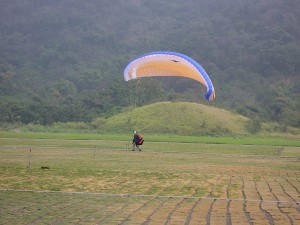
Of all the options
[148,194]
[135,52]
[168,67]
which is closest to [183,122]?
[168,67]

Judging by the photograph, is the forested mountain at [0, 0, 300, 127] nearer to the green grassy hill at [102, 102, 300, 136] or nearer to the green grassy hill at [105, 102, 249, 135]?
the green grassy hill at [102, 102, 300, 136]

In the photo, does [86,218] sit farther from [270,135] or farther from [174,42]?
[174,42]

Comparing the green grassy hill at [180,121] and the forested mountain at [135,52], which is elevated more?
the forested mountain at [135,52]

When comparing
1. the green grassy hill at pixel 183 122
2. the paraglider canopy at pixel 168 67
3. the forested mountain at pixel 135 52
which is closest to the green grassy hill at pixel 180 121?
the green grassy hill at pixel 183 122

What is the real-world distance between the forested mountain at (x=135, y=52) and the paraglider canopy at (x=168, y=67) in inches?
1260

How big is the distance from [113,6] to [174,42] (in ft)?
85.3

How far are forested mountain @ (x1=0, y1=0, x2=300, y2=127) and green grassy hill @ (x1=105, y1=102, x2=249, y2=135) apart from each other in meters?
11.2

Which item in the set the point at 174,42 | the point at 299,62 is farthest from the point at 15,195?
the point at 174,42

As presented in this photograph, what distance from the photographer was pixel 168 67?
Answer: 26.0 meters

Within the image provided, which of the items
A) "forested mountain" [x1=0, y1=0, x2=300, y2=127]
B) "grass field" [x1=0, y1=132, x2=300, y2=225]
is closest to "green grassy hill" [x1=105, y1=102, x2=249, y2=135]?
"forested mountain" [x1=0, y1=0, x2=300, y2=127]

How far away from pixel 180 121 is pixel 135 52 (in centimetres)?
6093

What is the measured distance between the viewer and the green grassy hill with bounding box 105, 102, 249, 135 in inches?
1750

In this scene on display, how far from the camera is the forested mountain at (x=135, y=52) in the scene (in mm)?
65062

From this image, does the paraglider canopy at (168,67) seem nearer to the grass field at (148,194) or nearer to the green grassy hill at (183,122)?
the grass field at (148,194)
